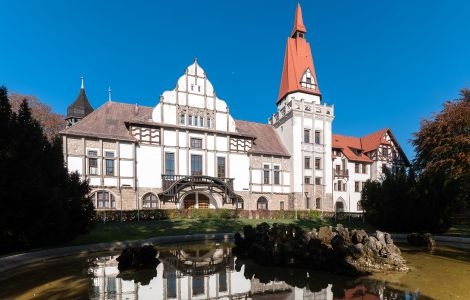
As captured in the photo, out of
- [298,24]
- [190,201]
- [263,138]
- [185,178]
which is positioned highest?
[298,24]

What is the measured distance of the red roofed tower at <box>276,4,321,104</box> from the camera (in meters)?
40.2

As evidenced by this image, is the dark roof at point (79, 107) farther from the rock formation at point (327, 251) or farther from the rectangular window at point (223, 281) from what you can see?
the rectangular window at point (223, 281)

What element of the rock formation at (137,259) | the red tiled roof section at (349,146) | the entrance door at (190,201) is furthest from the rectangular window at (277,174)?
the rock formation at (137,259)

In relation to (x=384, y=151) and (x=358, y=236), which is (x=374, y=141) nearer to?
(x=384, y=151)

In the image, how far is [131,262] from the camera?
9398mm

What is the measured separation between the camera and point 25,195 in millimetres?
10977

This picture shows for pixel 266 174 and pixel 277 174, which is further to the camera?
pixel 277 174

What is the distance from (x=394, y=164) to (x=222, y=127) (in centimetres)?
2889

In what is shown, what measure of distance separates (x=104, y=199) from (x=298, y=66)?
100 ft

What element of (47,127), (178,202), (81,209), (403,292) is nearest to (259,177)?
(178,202)

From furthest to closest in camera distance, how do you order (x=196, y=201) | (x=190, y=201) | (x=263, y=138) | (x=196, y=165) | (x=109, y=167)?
(x=263, y=138)
(x=190, y=201)
(x=196, y=165)
(x=196, y=201)
(x=109, y=167)

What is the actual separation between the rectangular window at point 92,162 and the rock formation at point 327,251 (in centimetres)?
2107

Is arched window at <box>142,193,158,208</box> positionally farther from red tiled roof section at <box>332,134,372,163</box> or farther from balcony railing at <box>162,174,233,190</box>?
red tiled roof section at <box>332,134,372,163</box>

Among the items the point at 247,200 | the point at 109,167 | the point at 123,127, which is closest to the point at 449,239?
the point at 247,200
